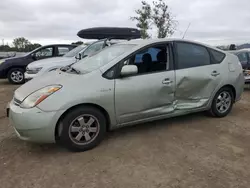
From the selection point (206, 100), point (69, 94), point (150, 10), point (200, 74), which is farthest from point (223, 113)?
point (150, 10)

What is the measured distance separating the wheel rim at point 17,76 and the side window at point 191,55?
25.3 feet

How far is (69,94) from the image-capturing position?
11.4 ft

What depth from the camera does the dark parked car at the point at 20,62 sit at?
1023 cm

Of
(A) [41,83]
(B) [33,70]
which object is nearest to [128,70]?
(A) [41,83]

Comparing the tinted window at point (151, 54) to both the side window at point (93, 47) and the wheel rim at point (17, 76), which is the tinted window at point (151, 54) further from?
the wheel rim at point (17, 76)

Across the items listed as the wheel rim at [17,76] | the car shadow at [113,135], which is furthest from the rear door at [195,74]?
the wheel rim at [17,76]

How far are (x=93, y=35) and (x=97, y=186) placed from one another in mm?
7907

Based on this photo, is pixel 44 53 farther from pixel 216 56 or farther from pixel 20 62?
pixel 216 56

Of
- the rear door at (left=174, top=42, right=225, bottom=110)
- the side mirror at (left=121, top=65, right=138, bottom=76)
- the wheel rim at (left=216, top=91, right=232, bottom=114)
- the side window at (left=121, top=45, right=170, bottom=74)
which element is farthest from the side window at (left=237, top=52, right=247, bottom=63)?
the side mirror at (left=121, top=65, right=138, bottom=76)

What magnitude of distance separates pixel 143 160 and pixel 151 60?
1742 mm

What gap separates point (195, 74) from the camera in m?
4.50

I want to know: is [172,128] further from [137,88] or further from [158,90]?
[137,88]

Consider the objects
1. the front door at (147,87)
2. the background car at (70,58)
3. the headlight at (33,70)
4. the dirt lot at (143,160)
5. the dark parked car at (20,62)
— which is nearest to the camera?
the dirt lot at (143,160)

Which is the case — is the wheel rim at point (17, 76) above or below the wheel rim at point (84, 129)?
above
